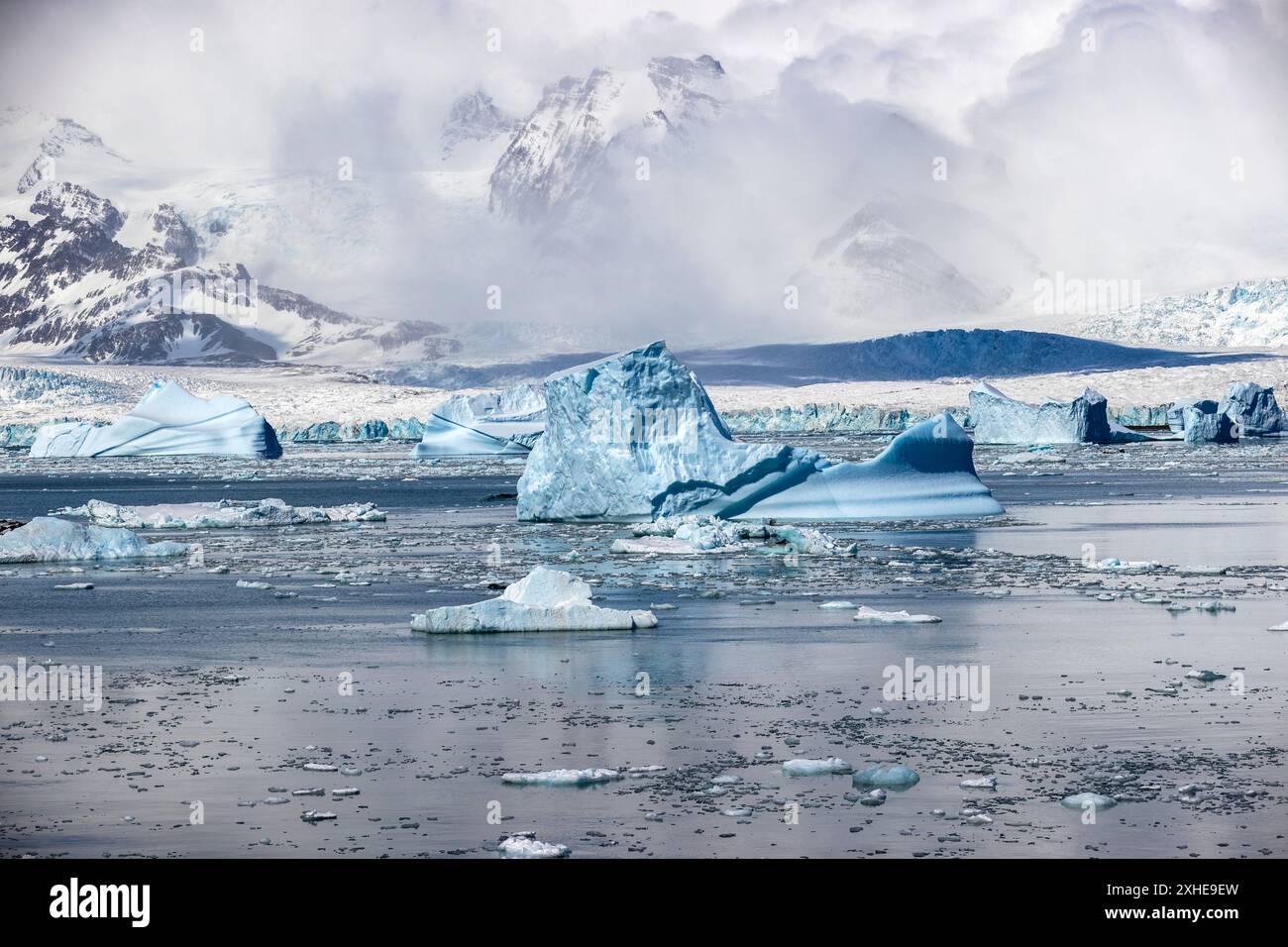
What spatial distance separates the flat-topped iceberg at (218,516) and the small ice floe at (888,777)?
19.9m

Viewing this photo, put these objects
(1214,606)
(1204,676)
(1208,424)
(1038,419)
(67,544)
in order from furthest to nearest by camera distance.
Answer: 1. (1208,424)
2. (1038,419)
3. (67,544)
4. (1214,606)
5. (1204,676)

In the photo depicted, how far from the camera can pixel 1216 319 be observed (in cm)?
13512

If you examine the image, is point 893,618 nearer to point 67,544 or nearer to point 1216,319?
point 67,544

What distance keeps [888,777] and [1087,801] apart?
94cm

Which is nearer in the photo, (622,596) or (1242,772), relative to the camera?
(1242,772)

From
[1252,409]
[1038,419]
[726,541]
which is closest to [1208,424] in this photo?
[1252,409]

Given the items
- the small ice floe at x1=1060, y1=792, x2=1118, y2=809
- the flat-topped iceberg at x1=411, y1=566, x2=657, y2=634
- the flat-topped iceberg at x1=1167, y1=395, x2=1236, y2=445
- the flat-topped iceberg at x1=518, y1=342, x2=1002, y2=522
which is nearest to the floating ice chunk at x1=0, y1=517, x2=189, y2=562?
the flat-topped iceberg at x1=518, y1=342, x2=1002, y2=522

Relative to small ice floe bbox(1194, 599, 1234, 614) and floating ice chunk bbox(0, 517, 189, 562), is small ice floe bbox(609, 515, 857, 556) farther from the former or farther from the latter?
A: small ice floe bbox(1194, 599, 1234, 614)

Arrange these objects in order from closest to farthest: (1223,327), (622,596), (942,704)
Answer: (942,704) < (622,596) < (1223,327)

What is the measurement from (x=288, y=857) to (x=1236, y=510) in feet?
77.4

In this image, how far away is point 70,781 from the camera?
26.7 feet
